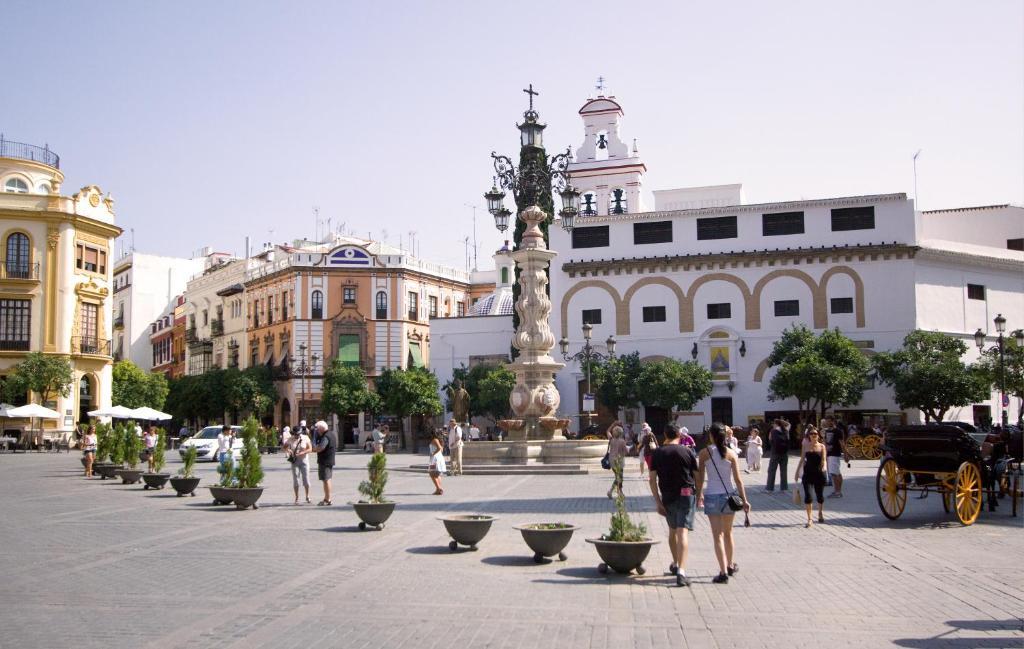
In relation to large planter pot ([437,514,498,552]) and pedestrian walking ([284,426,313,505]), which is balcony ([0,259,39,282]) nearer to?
pedestrian walking ([284,426,313,505])

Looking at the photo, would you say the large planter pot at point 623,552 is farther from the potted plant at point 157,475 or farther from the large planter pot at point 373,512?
the potted plant at point 157,475

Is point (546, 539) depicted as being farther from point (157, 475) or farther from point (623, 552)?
point (157, 475)

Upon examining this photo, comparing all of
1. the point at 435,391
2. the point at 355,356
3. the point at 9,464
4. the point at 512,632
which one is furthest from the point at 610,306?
the point at 512,632

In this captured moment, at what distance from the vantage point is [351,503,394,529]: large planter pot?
13.3 meters

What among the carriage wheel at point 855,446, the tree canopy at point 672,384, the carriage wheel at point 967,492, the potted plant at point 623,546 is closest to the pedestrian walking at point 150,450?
the potted plant at point 623,546

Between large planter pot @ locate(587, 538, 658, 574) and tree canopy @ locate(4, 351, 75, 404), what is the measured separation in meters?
42.7

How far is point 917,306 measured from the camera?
1729 inches

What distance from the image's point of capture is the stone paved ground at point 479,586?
7.29 metres

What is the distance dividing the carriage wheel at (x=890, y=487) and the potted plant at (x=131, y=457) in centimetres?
1691

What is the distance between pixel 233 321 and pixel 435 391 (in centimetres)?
2583

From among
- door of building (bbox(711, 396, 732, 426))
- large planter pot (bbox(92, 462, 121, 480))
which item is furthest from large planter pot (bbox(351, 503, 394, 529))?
door of building (bbox(711, 396, 732, 426))

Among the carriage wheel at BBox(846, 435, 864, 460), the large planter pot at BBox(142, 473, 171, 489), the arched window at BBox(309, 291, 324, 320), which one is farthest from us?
the arched window at BBox(309, 291, 324, 320)

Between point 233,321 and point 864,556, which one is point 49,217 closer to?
point 233,321

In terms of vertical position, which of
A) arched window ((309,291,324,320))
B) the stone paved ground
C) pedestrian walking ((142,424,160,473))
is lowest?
the stone paved ground
